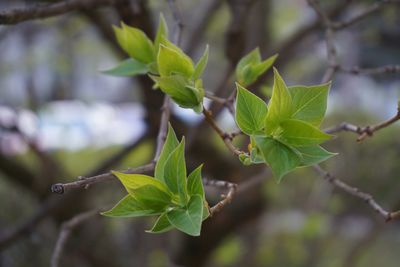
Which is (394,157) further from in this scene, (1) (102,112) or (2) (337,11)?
(1) (102,112)

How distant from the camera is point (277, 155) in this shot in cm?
73

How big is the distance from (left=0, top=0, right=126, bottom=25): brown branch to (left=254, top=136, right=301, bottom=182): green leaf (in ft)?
2.09

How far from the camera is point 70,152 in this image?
4.32m

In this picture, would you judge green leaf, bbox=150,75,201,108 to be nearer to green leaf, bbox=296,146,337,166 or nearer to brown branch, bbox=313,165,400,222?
green leaf, bbox=296,146,337,166

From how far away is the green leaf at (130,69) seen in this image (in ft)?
3.51

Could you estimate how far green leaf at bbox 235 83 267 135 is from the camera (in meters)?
0.76

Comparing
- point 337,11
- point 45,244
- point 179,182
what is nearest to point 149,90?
point 337,11

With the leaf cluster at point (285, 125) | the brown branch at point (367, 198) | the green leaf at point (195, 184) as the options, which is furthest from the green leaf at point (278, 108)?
the brown branch at point (367, 198)


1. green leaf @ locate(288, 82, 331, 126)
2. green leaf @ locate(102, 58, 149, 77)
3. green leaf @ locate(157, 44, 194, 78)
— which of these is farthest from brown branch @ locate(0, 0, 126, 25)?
green leaf @ locate(288, 82, 331, 126)

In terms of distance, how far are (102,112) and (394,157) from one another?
3.65 meters

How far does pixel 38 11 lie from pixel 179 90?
19.7 inches

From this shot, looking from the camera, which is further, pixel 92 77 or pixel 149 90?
pixel 92 77

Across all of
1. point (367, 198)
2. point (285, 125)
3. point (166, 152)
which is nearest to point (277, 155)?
point (285, 125)

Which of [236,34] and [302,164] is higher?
[302,164]
